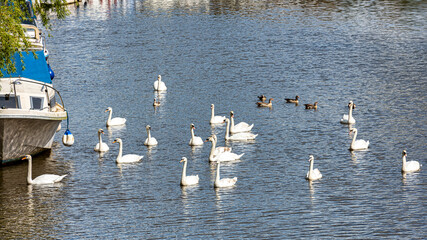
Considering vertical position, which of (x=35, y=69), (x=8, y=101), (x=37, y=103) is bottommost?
(x=37, y=103)

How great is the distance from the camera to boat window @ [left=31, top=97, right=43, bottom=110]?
4177 cm

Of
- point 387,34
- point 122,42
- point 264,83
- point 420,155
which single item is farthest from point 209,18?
point 420,155

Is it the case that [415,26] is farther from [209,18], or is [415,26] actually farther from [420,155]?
[420,155]

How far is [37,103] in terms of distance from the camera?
4203 cm

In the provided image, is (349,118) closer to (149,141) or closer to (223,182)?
(149,141)

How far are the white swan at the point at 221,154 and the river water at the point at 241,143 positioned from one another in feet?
1.68

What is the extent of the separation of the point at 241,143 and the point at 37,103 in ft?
39.0

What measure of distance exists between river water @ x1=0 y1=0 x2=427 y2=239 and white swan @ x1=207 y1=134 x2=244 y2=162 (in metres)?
0.51

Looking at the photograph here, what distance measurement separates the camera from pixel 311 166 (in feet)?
121

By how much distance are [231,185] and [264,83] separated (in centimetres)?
2603

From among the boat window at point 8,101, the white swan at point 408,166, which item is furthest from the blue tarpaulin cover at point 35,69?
the white swan at point 408,166

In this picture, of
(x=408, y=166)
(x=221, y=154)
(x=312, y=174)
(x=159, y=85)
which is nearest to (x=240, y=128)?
(x=221, y=154)

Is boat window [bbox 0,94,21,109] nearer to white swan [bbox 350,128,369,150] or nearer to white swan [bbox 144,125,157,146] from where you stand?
white swan [bbox 144,125,157,146]

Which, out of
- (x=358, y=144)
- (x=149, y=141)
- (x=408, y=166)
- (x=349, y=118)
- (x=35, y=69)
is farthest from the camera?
(x=349, y=118)
